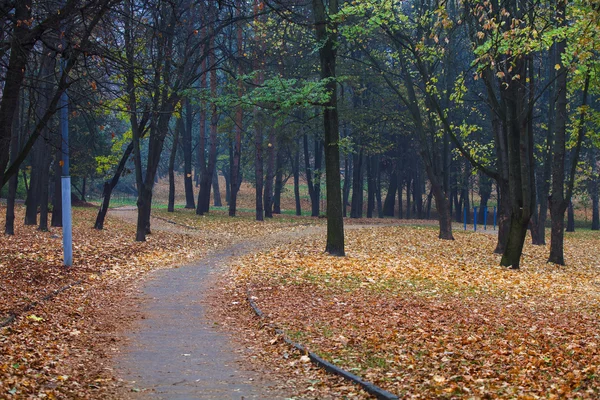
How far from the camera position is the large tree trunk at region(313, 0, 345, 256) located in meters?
18.2

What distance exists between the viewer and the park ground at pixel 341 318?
6734 millimetres

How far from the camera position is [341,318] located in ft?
33.0

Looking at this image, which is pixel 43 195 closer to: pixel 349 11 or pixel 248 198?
pixel 349 11

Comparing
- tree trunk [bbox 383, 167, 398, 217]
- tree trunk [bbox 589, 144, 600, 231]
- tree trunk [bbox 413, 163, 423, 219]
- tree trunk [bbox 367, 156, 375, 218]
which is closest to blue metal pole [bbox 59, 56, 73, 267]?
tree trunk [bbox 367, 156, 375, 218]

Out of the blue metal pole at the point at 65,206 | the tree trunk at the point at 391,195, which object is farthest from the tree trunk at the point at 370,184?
the blue metal pole at the point at 65,206

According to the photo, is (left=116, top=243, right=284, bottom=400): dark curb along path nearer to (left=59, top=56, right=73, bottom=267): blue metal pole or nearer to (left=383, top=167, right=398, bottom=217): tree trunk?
(left=59, top=56, right=73, bottom=267): blue metal pole

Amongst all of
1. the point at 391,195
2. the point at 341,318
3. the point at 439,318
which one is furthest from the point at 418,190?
the point at 341,318

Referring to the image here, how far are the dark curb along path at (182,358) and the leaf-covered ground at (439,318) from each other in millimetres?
890

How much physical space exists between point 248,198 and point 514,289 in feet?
190

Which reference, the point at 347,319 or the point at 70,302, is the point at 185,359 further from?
the point at 70,302

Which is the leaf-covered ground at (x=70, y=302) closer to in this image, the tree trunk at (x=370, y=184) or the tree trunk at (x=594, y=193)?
the tree trunk at (x=370, y=184)

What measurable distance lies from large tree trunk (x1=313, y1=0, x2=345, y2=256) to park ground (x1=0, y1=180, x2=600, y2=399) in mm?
1143

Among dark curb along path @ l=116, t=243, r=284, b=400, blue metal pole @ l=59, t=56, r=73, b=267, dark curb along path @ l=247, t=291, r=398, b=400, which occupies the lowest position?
dark curb along path @ l=116, t=243, r=284, b=400

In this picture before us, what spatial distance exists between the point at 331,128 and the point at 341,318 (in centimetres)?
903
